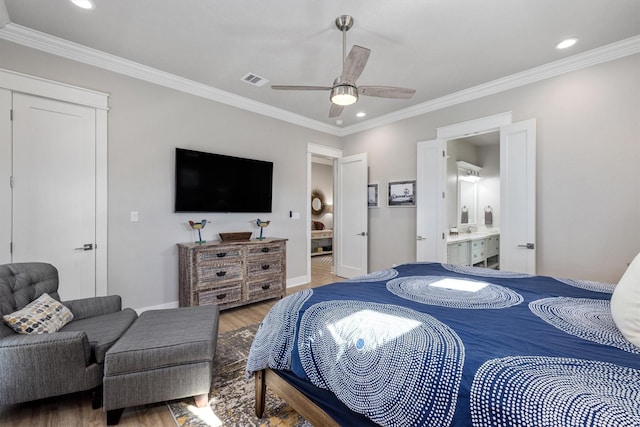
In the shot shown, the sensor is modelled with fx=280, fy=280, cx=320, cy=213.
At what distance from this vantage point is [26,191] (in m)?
2.57

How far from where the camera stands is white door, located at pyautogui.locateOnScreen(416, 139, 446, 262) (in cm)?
391

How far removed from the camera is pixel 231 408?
70.5 inches

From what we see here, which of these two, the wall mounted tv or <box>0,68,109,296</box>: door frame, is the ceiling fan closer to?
the wall mounted tv

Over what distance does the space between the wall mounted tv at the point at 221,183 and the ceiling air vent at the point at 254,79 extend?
100 cm

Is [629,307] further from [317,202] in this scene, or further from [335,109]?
[317,202]

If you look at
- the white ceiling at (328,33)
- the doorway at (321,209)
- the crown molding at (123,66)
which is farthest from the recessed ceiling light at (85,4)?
the doorway at (321,209)

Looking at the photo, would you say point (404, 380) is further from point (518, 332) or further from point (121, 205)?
point (121, 205)

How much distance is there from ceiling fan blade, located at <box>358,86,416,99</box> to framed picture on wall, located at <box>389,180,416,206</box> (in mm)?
1980

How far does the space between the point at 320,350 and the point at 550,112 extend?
11.6 feet

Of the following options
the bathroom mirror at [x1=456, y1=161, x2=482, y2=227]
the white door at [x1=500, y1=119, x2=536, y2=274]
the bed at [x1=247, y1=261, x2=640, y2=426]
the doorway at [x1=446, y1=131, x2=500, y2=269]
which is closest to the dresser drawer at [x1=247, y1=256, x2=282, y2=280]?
the bed at [x1=247, y1=261, x2=640, y2=426]

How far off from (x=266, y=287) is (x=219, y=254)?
82 cm

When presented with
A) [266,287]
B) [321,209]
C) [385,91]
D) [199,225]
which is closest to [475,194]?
[321,209]

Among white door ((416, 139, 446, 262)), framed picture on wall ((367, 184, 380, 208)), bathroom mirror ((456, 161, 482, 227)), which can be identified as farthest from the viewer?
bathroom mirror ((456, 161, 482, 227))

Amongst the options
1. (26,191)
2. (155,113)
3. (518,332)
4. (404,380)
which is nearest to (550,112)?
(518,332)
